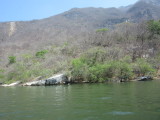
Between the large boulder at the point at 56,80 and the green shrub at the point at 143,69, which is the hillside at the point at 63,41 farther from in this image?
the green shrub at the point at 143,69

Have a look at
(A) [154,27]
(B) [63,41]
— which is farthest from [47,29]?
(A) [154,27]

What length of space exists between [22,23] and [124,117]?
7385 inches

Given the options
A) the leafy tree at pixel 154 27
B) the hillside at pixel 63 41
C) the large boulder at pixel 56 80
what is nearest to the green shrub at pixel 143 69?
the hillside at pixel 63 41

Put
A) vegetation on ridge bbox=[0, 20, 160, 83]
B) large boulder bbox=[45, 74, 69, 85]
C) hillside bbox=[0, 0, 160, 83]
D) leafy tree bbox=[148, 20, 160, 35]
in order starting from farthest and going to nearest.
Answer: leafy tree bbox=[148, 20, 160, 35]
hillside bbox=[0, 0, 160, 83]
vegetation on ridge bbox=[0, 20, 160, 83]
large boulder bbox=[45, 74, 69, 85]

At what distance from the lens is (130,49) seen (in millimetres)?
77750

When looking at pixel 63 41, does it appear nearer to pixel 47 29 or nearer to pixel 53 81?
pixel 47 29

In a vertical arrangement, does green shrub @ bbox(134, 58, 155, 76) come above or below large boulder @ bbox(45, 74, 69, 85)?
above

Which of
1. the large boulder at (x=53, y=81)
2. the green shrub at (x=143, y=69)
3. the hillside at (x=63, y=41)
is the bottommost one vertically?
the large boulder at (x=53, y=81)

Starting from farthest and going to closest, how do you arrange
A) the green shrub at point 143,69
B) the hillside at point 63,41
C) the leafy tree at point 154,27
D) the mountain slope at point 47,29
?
the mountain slope at point 47,29 < the leafy tree at point 154,27 < the hillside at point 63,41 < the green shrub at point 143,69

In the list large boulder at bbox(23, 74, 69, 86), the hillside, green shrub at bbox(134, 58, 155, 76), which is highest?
the hillside

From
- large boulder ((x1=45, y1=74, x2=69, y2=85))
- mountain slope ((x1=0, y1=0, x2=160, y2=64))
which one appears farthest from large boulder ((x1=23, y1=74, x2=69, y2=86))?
mountain slope ((x1=0, y1=0, x2=160, y2=64))

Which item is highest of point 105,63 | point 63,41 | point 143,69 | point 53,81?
point 63,41

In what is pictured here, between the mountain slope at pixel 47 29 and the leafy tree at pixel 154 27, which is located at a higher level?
the mountain slope at pixel 47 29

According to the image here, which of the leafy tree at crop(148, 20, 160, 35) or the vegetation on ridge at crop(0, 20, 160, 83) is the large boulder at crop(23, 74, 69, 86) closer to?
the vegetation on ridge at crop(0, 20, 160, 83)
